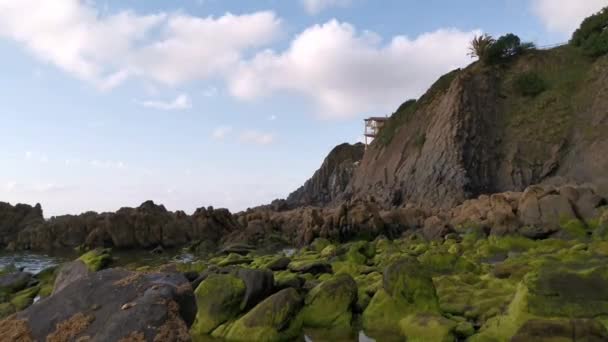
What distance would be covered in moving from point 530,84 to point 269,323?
53293 mm

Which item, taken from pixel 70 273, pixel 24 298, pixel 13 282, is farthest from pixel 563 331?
pixel 13 282

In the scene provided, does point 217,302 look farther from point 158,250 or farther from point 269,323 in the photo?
point 158,250

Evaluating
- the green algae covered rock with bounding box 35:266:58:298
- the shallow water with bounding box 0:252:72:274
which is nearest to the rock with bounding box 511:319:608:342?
the green algae covered rock with bounding box 35:266:58:298

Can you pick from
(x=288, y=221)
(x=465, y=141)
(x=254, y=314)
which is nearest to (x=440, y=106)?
(x=465, y=141)

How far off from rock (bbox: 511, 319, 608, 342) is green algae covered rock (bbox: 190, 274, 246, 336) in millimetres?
7271

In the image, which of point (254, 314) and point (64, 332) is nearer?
point (64, 332)

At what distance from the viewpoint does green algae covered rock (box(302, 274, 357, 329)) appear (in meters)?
13.6

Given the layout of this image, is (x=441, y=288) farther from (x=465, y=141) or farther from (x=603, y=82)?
(x=603, y=82)

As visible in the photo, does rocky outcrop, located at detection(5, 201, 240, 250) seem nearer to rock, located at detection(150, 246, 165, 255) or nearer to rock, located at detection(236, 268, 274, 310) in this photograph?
rock, located at detection(150, 246, 165, 255)

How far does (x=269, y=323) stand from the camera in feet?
42.0

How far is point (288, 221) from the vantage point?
170 ft

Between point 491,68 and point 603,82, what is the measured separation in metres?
13.2

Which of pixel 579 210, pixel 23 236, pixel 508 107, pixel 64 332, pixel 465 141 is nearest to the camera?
pixel 64 332

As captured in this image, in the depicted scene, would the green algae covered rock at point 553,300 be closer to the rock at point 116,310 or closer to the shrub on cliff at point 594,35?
the rock at point 116,310
